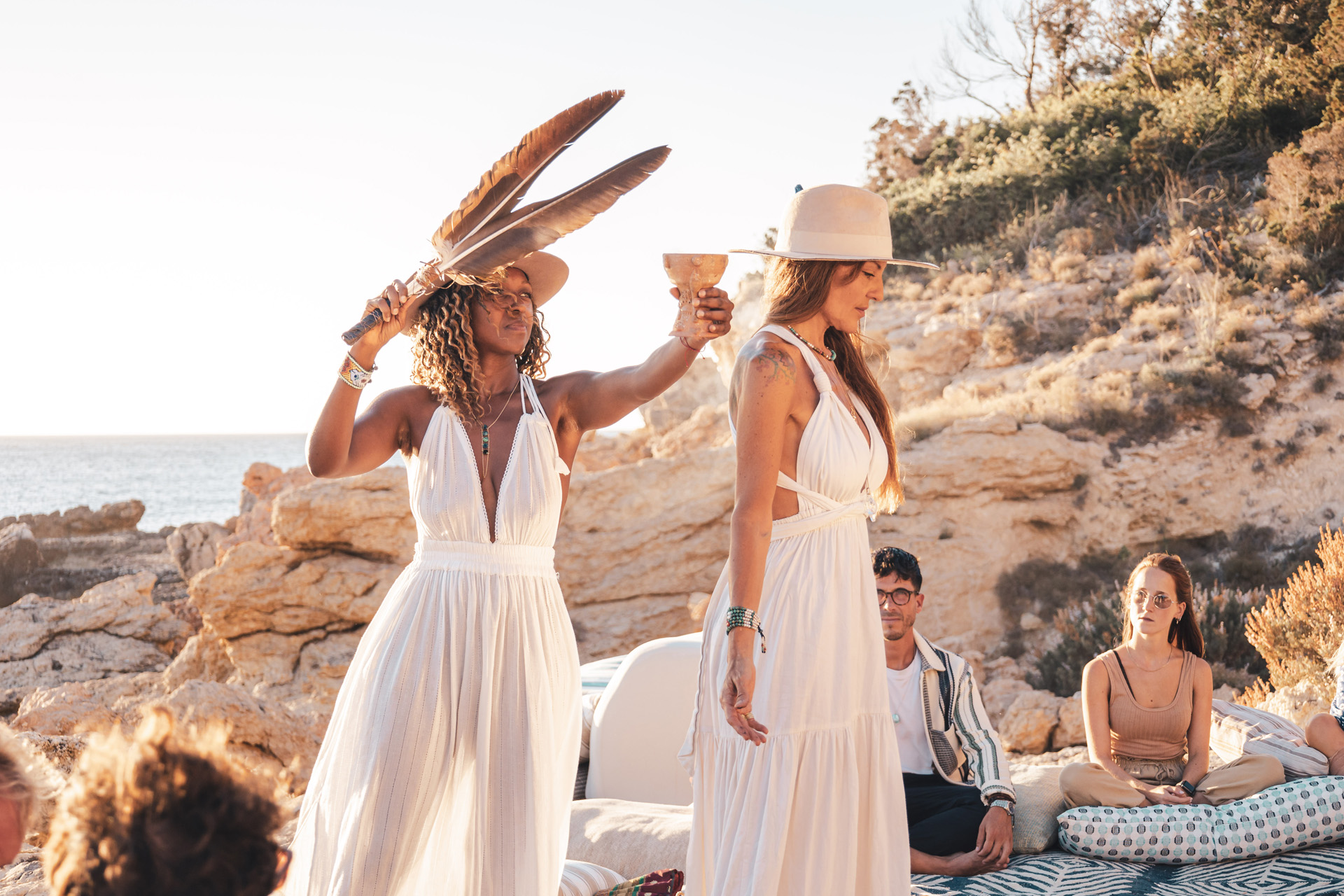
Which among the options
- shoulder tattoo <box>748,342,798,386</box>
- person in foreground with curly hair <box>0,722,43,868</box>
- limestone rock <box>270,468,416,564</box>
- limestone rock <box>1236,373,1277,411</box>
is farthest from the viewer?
limestone rock <box>1236,373,1277,411</box>

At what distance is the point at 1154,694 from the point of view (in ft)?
15.6

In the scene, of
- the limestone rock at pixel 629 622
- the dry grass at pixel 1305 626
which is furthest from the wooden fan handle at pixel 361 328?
the limestone rock at pixel 629 622

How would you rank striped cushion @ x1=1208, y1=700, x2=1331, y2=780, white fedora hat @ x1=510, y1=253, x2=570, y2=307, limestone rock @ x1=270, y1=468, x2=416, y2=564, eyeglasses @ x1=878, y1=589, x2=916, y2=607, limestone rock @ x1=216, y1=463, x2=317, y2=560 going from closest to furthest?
white fedora hat @ x1=510, y1=253, x2=570, y2=307 → eyeglasses @ x1=878, y1=589, x2=916, y2=607 → striped cushion @ x1=1208, y1=700, x2=1331, y2=780 → limestone rock @ x1=270, y1=468, x2=416, y2=564 → limestone rock @ x1=216, y1=463, x2=317, y2=560

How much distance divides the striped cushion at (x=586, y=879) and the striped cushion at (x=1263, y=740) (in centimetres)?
285

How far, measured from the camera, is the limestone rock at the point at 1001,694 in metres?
8.65

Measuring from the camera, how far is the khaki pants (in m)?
4.36

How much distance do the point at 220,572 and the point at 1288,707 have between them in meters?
8.56

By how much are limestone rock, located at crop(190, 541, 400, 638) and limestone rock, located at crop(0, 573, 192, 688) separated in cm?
254

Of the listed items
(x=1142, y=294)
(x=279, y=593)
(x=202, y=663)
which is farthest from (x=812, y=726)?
(x=1142, y=294)

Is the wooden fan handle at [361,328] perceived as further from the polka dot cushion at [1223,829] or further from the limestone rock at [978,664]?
the limestone rock at [978,664]

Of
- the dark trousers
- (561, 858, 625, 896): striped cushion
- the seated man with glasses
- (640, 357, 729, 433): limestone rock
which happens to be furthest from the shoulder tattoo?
(640, 357, 729, 433): limestone rock

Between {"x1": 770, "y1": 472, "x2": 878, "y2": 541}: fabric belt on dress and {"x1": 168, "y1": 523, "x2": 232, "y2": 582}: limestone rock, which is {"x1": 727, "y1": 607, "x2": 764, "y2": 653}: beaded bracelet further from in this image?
{"x1": 168, "y1": 523, "x2": 232, "y2": 582}: limestone rock

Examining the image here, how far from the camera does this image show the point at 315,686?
940 cm

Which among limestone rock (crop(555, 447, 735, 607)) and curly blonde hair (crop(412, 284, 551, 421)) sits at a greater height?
curly blonde hair (crop(412, 284, 551, 421))
